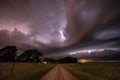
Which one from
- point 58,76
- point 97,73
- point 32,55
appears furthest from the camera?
point 32,55

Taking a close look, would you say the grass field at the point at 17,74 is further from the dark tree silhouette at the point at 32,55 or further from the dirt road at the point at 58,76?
the dark tree silhouette at the point at 32,55

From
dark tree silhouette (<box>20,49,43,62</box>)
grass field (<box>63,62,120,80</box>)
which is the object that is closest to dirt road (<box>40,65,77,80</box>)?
grass field (<box>63,62,120,80</box>)

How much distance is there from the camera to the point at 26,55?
15525 centimetres

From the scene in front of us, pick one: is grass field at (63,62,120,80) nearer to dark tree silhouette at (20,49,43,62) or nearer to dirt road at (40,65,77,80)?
dirt road at (40,65,77,80)

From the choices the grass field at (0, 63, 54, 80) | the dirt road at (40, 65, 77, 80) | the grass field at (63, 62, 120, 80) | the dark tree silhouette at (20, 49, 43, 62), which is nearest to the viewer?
the grass field at (0, 63, 54, 80)

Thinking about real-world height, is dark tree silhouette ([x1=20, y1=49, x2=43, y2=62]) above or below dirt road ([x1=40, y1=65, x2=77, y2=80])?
above

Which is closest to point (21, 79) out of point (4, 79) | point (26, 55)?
point (4, 79)

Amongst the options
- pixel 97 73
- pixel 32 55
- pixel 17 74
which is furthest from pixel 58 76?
pixel 32 55

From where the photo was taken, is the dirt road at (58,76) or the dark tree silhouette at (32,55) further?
the dark tree silhouette at (32,55)

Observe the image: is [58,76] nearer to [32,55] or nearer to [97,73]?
[97,73]

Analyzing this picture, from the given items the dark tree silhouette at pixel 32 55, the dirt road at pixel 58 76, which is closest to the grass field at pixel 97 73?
the dirt road at pixel 58 76

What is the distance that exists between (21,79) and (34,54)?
14432 cm

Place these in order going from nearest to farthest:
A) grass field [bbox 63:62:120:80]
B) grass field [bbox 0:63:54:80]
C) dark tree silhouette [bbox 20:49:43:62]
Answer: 1. grass field [bbox 0:63:54:80]
2. grass field [bbox 63:62:120:80]
3. dark tree silhouette [bbox 20:49:43:62]

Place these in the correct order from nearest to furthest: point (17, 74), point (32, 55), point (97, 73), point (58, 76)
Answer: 1. point (17, 74)
2. point (58, 76)
3. point (97, 73)
4. point (32, 55)
